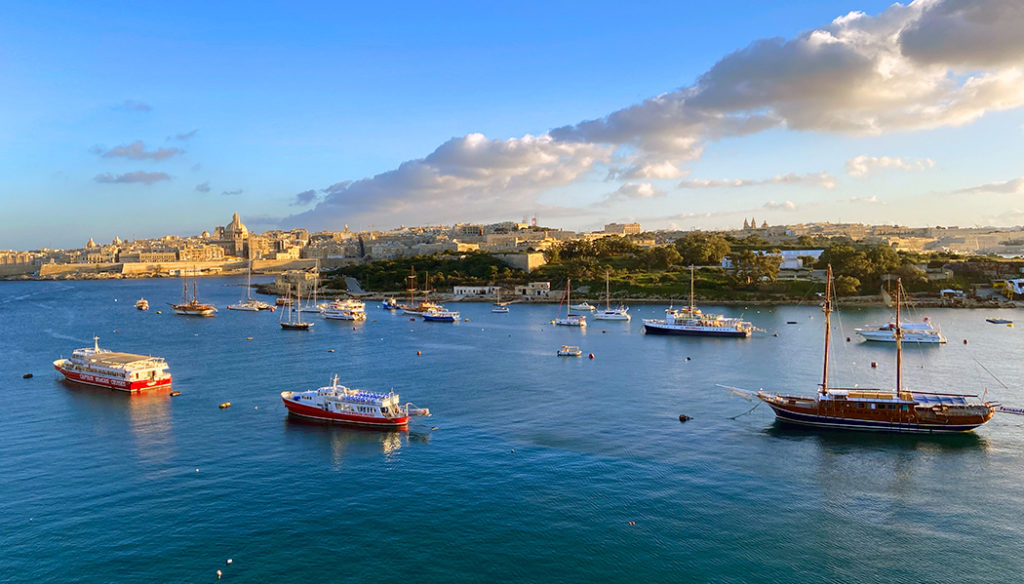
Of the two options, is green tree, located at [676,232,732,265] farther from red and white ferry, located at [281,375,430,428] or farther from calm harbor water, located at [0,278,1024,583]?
red and white ferry, located at [281,375,430,428]

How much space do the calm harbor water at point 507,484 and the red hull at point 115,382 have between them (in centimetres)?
53

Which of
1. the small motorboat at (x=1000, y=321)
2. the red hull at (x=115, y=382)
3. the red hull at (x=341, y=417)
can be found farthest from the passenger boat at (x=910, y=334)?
the red hull at (x=115, y=382)

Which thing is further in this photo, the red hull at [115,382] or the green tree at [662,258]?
the green tree at [662,258]

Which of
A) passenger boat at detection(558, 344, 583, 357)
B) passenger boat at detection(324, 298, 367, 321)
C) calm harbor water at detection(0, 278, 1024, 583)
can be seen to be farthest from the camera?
passenger boat at detection(324, 298, 367, 321)

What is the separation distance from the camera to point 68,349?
3962cm

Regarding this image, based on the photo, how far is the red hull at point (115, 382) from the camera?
28.1 m

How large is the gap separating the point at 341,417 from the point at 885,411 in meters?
17.5

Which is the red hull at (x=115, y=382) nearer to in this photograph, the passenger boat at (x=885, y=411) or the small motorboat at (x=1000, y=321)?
the passenger boat at (x=885, y=411)

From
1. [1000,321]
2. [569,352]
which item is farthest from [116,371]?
[1000,321]

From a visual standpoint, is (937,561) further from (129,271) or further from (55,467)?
(129,271)

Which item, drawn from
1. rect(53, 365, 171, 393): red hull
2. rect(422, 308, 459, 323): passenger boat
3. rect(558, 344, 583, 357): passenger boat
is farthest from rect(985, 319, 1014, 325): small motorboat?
rect(53, 365, 171, 393): red hull

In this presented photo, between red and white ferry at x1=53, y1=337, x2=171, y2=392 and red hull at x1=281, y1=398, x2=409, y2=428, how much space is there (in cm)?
872

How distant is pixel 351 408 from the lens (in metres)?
22.6

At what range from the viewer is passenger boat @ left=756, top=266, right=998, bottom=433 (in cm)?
2108
